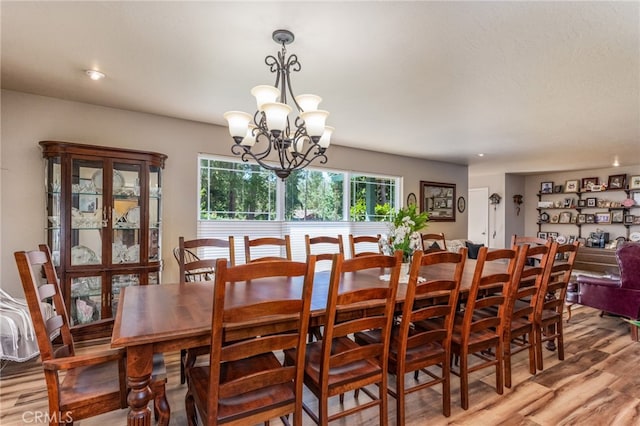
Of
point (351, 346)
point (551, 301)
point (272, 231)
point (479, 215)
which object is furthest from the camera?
point (479, 215)

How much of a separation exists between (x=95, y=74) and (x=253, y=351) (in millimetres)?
2634

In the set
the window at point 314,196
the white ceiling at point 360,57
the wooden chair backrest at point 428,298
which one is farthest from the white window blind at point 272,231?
the wooden chair backrest at point 428,298

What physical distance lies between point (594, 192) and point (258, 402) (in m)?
9.34

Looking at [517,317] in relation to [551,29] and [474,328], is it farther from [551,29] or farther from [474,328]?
[551,29]

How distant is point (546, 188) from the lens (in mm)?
8500

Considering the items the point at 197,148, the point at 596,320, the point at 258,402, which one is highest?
the point at 197,148

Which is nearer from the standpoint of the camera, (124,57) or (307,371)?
(307,371)

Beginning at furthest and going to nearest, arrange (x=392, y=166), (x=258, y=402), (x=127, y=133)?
(x=392, y=166) → (x=127, y=133) → (x=258, y=402)

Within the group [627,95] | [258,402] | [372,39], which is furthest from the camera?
[627,95]

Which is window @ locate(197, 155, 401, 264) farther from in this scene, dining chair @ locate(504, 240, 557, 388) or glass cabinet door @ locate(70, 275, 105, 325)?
dining chair @ locate(504, 240, 557, 388)

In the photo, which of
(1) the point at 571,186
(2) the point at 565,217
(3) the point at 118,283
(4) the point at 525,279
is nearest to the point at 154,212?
(3) the point at 118,283

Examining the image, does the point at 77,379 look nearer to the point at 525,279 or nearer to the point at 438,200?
the point at 525,279

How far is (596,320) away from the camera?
409 centimetres

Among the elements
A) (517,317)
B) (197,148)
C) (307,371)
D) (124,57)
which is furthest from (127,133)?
(517,317)
